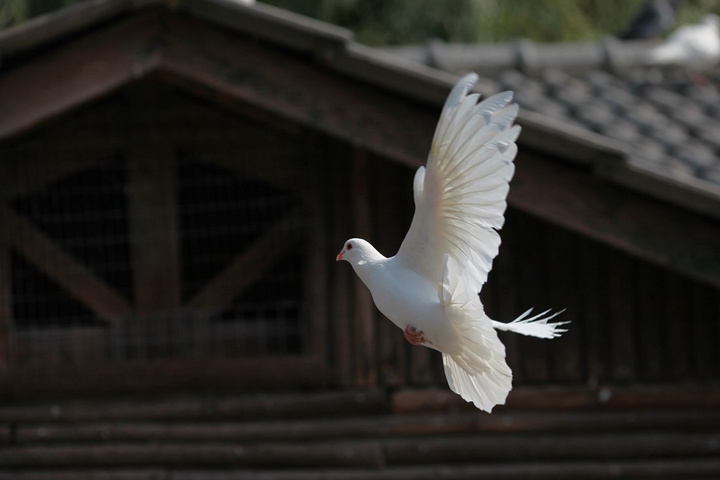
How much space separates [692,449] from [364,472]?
1.64 m

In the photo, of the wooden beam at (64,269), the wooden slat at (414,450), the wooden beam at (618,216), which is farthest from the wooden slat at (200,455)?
the wooden beam at (618,216)

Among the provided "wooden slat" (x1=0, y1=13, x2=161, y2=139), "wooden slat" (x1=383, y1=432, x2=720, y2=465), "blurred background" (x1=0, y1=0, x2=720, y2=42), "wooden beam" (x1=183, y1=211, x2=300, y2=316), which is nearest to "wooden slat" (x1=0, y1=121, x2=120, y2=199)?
"wooden slat" (x1=0, y1=13, x2=161, y2=139)

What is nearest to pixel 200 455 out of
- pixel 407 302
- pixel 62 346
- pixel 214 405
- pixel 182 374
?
pixel 214 405

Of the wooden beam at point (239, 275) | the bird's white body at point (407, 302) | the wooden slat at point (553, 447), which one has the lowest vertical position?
the wooden slat at point (553, 447)

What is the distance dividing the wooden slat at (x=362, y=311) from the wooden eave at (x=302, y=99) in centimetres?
32

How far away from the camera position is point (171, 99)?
6.54m

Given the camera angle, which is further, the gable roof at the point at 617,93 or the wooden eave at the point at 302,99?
the gable roof at the point at 617,93

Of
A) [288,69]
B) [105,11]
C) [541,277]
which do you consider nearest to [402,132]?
[288,69]

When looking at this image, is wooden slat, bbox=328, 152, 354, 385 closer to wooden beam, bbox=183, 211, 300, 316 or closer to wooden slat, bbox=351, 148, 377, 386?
wooden slat, bbox=351, 148, 377, 386

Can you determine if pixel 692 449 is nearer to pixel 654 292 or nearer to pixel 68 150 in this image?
pixel 654 292

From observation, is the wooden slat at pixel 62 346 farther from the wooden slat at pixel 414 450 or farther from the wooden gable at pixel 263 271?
the wooden slat at pixel 414 450

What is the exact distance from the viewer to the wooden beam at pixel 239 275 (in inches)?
250

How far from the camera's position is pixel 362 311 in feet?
20.8

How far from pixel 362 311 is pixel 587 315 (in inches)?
44.0
